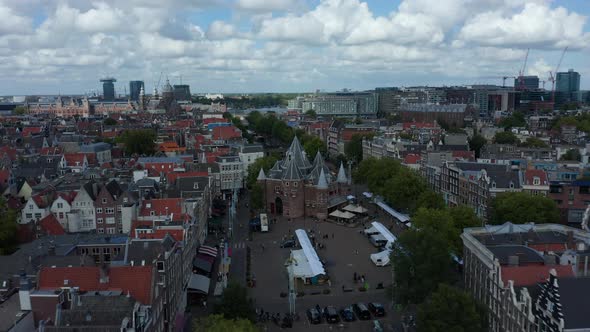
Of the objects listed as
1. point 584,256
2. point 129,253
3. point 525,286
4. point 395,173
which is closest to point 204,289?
point 129,253

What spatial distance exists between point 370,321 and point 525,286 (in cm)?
1592

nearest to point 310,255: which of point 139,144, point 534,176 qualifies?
point 534,176

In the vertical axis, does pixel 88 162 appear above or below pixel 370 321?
above

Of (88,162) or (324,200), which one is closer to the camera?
(324,200)

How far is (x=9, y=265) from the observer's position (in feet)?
173

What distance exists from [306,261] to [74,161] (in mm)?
68729

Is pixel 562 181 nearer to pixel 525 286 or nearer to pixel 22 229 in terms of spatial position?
pixel 525 286

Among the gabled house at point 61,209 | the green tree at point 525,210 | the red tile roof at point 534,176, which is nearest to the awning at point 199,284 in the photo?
the gabled house at point 61,209

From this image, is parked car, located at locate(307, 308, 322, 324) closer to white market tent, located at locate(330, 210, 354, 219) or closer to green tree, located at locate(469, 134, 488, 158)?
white market tent, located at locate(330, 210, 354, 219)

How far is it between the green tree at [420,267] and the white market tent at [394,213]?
35.2 m

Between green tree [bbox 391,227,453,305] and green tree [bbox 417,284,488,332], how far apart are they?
27.7 feet

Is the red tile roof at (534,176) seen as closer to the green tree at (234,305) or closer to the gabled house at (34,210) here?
the green tree at (234,305)

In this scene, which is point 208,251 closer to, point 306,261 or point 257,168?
point 306,261

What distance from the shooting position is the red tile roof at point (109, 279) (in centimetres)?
4219
